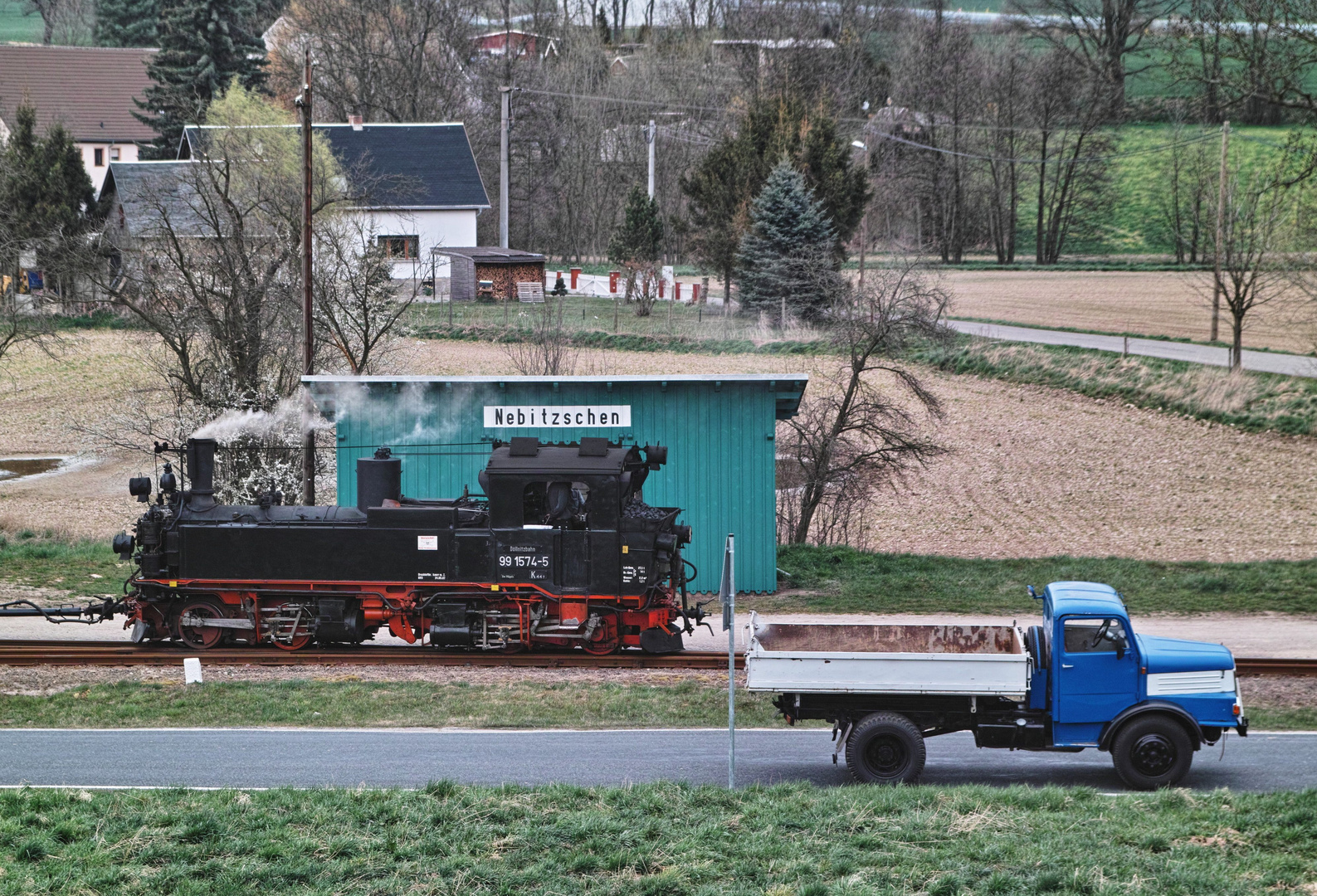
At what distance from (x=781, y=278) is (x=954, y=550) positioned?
2229cm

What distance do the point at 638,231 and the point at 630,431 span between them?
40704mm

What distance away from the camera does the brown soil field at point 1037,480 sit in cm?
2970

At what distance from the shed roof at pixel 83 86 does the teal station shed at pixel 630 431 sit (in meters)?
74.1

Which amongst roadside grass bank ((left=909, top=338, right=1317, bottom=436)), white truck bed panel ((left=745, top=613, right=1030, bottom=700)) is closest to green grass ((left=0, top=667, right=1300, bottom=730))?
white truck bed panel ((left=745, top=613, right=1030, bottom=700))

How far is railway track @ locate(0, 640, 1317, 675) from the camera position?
18.0 meters

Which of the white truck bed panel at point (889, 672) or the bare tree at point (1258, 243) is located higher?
the bare tree at point (1258, 243)

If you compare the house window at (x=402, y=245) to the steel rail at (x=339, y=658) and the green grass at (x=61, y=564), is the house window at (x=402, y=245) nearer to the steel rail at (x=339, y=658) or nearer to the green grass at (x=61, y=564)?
the green grass at (x=61, y=564)

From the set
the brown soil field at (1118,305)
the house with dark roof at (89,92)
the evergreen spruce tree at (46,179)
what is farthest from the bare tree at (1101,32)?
the house with dark roof at (89,92)

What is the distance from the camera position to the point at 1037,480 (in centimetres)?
3534

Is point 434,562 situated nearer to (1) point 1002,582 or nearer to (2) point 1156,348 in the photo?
(1) point 1002,582

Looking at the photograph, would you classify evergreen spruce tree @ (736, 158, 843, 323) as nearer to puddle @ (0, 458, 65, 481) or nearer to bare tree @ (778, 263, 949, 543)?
bare tree @ (778, 263, 949, 543)

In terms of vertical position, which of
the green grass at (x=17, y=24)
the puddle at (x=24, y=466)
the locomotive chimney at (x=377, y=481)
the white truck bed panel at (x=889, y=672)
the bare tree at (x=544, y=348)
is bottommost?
the white truck bed panel at (x=889, y=672)

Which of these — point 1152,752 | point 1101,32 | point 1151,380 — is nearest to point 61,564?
point 1152,752

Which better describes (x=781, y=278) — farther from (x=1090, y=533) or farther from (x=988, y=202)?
(x=988, y=202)
